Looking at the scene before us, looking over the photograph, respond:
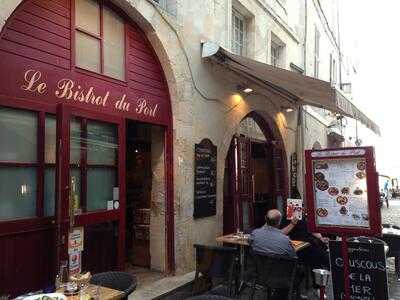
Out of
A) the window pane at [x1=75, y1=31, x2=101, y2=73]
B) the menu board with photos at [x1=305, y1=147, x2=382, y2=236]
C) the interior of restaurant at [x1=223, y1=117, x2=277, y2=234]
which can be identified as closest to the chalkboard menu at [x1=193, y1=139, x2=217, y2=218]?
the interior of restaurant at [x1=223, y1=117, x2=277, y2=234]

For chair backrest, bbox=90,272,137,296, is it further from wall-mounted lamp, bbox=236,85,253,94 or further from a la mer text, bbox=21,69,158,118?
wall-mounted lamp, bbox=236,85,253,94

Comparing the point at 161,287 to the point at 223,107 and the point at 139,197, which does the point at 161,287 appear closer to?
the point at 139,197

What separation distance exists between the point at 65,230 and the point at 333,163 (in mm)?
2872

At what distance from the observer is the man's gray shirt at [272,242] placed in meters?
5.22

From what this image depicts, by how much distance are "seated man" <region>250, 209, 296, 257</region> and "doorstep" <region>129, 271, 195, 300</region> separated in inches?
49.9

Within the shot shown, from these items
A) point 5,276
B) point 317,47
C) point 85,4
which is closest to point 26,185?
point 5,276

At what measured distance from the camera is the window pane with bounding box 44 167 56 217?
4543 mm

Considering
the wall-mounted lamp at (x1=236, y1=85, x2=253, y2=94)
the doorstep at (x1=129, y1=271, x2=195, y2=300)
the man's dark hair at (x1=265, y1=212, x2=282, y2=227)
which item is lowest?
the doorstep at (x1=129, y1=271, x2=195, y2=300)

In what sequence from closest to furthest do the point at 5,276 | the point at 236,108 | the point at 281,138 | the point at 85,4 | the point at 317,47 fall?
the point at 5,276 < the point at 85,4 < the point at 236,108 < the point at 281,138 < the point at 317,47

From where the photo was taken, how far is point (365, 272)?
463 cm

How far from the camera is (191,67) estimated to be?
22.8ft

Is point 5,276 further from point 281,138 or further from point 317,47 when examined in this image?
point 317,47

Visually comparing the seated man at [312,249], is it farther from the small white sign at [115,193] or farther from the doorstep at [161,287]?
the small white sign at [115,193]

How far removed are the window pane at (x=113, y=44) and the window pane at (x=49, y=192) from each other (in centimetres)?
156
